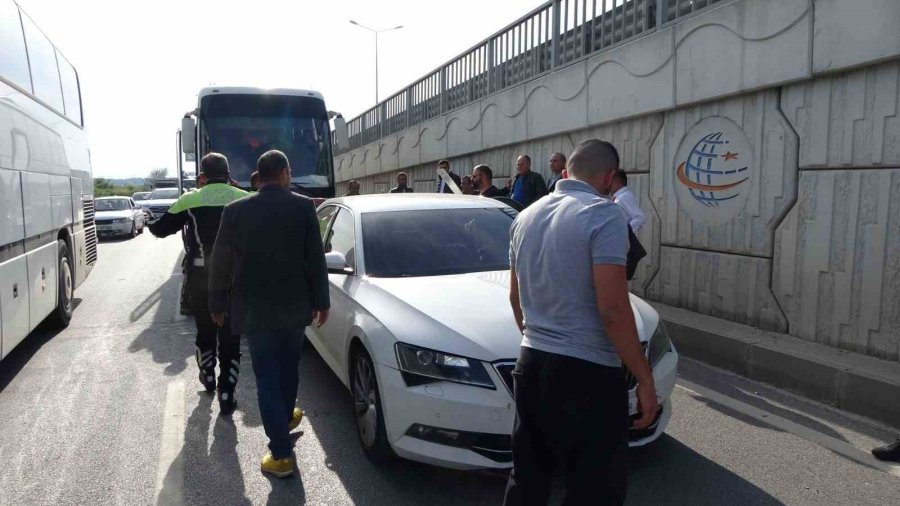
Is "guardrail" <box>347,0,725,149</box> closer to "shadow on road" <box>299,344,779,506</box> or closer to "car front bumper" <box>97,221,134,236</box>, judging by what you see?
"shadow on road" <box>299,344,779,506</box>

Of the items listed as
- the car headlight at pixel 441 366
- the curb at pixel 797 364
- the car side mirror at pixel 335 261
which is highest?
the car side mirror at pixel 335 261

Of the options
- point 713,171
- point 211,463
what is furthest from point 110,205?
point 211,463

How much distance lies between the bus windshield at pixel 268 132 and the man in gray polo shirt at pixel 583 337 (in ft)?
32.0

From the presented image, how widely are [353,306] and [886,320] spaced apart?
418 centimetres

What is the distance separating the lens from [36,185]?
6.57 metres

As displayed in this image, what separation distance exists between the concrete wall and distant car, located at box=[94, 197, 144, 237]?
17927 millimetres

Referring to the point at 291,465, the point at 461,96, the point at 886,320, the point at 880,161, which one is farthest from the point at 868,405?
the point at 461,96

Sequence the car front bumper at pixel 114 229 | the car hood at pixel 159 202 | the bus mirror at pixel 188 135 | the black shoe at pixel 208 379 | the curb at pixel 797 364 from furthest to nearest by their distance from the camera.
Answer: the car hood at pixel 159 202, the car front bumper at pixel 114 229, the bus mirror at pixel 188 135, the black shoe at pixel 208 379, the curb at pixel 797 364

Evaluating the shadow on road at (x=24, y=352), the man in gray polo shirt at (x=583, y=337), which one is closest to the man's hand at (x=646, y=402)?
the man in gray polo shirt at (x=583, y=337)

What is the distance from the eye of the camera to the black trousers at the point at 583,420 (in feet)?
7.52

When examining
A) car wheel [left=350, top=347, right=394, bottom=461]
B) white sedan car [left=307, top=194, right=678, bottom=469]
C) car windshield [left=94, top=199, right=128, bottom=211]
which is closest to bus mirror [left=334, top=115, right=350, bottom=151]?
white sedan car [left=307, top=194, right=678, bottom=469]

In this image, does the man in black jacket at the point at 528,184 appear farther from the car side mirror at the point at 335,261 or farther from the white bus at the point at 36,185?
the white bus at the point at 36,185

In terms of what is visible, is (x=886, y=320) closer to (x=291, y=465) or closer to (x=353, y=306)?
(x=353, y=306)

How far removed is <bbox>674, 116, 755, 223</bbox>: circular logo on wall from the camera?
22.7 feet
